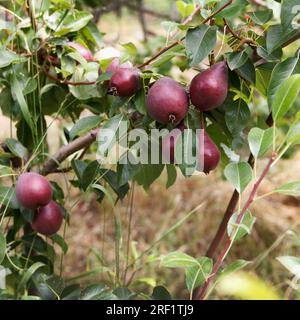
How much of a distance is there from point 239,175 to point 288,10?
23 centimetres

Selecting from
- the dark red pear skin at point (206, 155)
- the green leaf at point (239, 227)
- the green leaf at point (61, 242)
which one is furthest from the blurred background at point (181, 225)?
the green leaf at point (239, 227)

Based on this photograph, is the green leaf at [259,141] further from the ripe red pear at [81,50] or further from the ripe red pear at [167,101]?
the ripe red pear at [81,50]

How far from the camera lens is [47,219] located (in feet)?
3.01

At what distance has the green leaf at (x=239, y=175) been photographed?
71cm

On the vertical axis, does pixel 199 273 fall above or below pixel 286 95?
below

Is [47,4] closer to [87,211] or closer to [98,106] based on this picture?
[98,106]

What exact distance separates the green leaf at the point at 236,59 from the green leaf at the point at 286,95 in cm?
11

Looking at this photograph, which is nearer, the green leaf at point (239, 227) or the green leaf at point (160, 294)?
the green leaf at point (239, 227)

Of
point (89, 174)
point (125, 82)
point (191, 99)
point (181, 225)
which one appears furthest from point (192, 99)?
point (181, 225)

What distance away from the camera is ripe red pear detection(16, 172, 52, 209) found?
2.81ft

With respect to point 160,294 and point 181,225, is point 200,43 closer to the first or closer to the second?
point 160,294

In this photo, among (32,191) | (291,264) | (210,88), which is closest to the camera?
(291,264)

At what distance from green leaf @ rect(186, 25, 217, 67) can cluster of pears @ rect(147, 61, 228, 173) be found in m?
0.02

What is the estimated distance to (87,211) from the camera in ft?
8.81
